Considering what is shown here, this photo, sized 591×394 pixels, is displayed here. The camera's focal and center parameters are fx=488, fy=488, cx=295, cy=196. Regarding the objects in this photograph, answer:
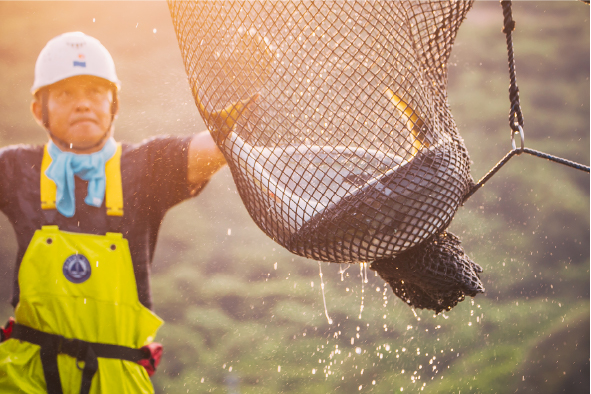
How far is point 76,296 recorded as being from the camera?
1.55 m

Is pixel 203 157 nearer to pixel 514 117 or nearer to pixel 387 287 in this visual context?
pixel 514 117

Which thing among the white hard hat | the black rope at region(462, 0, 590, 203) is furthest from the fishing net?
the white hard hat

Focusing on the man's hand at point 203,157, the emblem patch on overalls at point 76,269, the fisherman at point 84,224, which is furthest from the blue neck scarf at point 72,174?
the man's hand at point 203,157

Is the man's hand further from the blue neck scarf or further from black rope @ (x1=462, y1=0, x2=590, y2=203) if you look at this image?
black rope @ (x1=462, y1=0, x2=590, y2=203)

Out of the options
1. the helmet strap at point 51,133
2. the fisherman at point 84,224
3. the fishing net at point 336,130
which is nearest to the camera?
the fishing net at point 336,130

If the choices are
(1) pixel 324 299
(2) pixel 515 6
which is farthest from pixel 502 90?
(1) pixel 324 299

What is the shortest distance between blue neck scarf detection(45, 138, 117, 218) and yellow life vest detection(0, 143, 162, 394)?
55 millimetres

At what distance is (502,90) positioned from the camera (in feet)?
13.7

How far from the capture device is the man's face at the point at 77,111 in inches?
63.2

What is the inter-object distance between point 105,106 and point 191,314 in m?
2.25

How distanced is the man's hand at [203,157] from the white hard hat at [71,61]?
1.25 ft

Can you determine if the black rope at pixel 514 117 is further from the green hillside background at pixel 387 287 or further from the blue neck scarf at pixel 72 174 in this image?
the green hillside background at pixel 387 287

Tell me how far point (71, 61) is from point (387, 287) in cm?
297

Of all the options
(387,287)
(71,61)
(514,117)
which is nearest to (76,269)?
(71,61)
